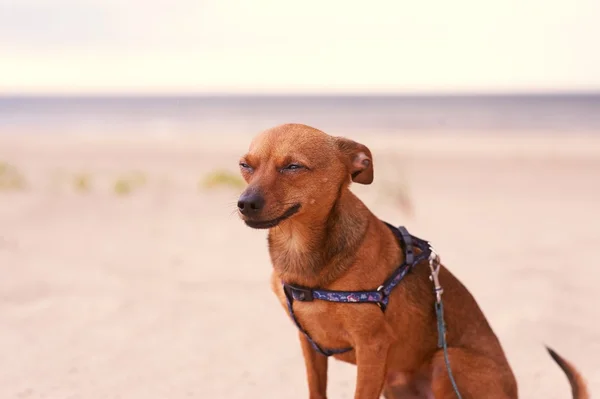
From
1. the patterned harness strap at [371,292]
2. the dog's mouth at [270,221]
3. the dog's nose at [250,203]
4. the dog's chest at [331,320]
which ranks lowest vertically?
the dog's chest at [331,320]

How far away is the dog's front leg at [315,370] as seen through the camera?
3.70 metres

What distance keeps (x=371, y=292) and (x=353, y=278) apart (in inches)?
4.3

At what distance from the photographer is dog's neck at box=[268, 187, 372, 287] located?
3.34 meters

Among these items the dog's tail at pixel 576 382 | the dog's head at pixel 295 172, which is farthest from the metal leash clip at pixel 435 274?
the dog's tail at pixel 576 382

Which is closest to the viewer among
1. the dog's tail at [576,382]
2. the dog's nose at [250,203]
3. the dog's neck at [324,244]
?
the dog's nose at [250,203]

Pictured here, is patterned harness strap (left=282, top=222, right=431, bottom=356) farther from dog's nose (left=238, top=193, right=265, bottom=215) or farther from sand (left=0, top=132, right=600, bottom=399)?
sand (left=0, top=132, right=600, bottom=399)

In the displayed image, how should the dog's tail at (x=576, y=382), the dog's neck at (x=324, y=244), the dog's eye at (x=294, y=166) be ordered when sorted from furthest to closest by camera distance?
the dog's tail at (x=576, y=382), the dog's neck at (x=324, y=244), the dog's eye at (x=294, y=166)

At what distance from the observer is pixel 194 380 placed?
15.5 feet

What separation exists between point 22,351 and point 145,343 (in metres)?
0.88

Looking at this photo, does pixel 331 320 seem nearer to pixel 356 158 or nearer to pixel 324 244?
pixel 324 244

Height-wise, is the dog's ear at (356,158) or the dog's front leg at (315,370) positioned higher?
the dog's ear at (356,158)

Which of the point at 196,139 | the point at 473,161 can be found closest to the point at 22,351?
the point at 473,161

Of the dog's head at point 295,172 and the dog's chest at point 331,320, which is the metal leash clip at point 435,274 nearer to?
the dog's chest at point 331,320

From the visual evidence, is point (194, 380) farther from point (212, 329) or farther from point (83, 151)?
point (83, 151)
